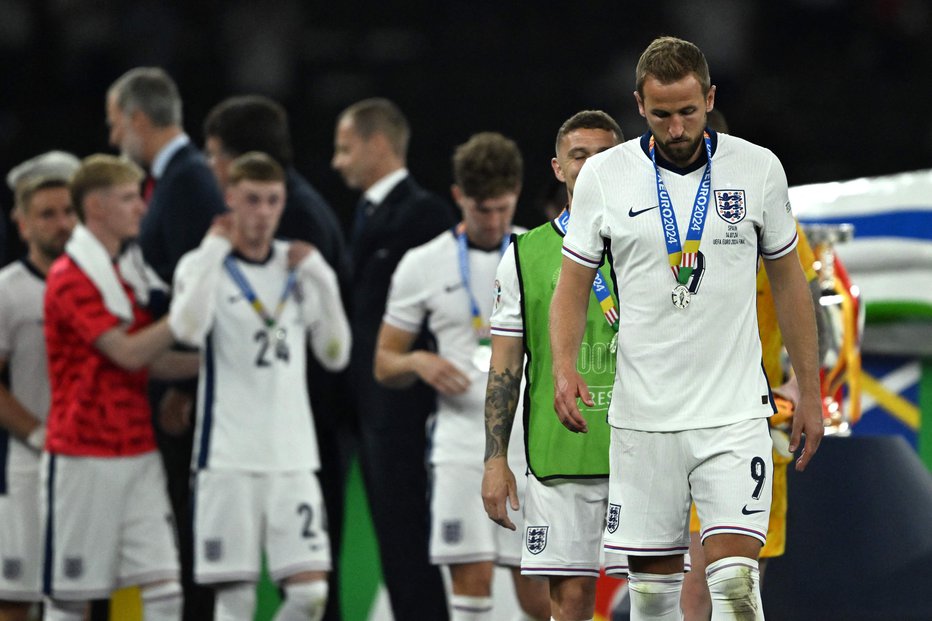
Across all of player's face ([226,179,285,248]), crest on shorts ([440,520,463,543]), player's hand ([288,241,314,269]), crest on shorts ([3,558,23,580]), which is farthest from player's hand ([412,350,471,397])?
crest on shorts ([3,558,23,580])

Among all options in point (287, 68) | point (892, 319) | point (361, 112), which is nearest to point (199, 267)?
point (361, 112)

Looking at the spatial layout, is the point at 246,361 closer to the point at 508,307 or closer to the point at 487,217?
the point at 487,217

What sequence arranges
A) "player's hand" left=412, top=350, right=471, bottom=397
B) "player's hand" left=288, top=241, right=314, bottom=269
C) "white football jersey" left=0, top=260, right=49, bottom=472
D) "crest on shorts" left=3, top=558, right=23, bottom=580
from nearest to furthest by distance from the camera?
"player's hand" left=412, top=350, right=471, bottom=397, "player's hand" left=288, top=241, right=314, bottom=269, "crest on shorts" left=3, top=558, right=23, bottom=580, "white football jersey" left=0, top=260, right=49, bottom=472

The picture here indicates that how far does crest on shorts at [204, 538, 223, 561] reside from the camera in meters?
5.64

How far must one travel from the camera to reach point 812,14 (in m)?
13.3

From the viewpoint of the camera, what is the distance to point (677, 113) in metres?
3.42

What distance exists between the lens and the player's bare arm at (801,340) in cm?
352

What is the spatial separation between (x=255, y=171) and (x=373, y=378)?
3.59ft

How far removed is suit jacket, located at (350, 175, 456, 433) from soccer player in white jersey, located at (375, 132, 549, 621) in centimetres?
72

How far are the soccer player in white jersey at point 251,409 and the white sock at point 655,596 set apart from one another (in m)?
2.28

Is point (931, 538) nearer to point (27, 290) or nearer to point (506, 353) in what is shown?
point (506, 353)

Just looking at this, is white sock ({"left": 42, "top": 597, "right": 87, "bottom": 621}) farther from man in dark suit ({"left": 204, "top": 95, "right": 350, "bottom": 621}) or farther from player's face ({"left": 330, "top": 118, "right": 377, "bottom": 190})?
player's face ({"left": 330, "top": 118, "right": 377, "bottom": 190})

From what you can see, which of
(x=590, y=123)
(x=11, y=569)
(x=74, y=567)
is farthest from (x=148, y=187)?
(x=590, y=123)

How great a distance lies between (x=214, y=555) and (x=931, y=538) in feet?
8.12
